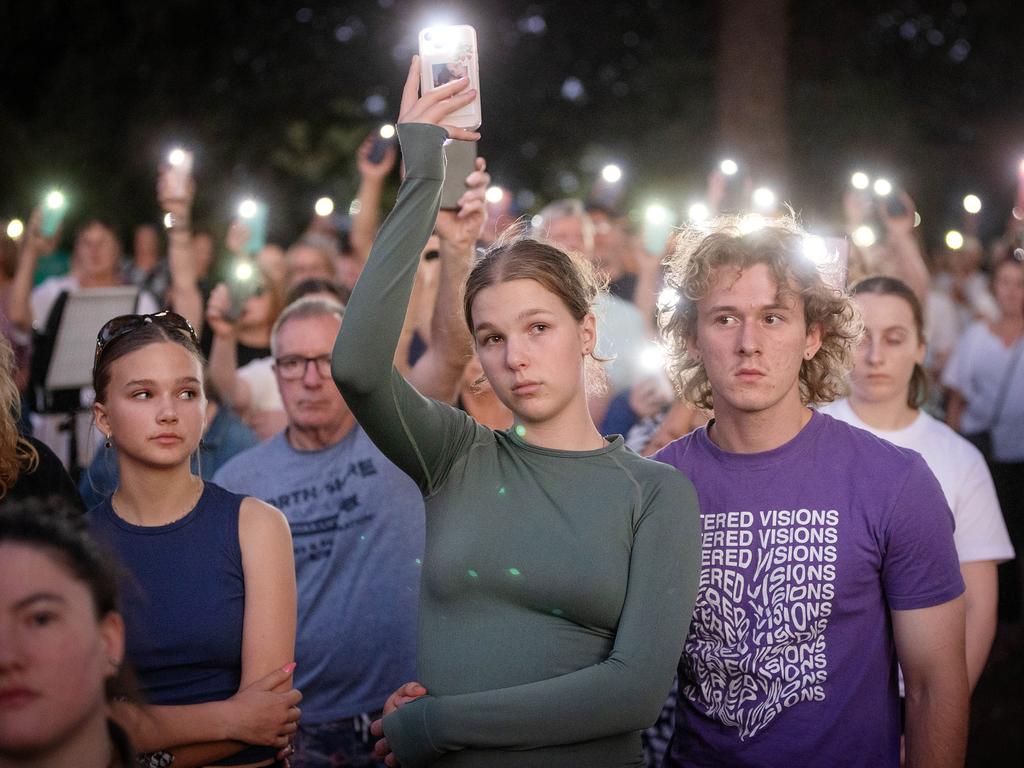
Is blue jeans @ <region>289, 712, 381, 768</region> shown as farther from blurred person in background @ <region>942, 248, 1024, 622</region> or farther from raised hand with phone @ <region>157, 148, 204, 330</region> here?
blurred person in background @ <region>942, 248, 1024, 622</region>

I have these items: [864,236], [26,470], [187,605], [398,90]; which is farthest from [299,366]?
[398,90]

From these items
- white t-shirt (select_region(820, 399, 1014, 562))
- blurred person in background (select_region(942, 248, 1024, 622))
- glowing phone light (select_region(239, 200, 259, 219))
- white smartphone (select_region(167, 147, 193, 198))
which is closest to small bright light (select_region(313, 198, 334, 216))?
glowing phone light (select_region(239, 200, 259, 219))

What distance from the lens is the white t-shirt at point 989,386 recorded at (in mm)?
7492

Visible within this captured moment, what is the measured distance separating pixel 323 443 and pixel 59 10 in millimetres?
10619

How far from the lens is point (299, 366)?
4121 mm

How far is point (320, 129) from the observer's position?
1406 centimetres

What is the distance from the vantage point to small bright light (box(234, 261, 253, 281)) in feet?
19.7

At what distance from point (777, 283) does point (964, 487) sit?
46.0 inches

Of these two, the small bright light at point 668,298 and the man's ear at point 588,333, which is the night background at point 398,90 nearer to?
the small bright light at point 668,298

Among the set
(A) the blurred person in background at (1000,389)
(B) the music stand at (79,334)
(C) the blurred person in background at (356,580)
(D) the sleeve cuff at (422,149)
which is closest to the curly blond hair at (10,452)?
(C) the blurred person in background at (356,580)

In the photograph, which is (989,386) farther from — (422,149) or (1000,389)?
(422,149)

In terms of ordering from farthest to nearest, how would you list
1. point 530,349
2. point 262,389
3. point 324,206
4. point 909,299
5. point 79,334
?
point 324,206
point 79,334
point 262,389
point 909,299
point 530,349

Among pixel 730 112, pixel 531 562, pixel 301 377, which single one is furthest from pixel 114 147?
pixel 531 562

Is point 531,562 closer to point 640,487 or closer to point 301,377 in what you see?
point 640,487
